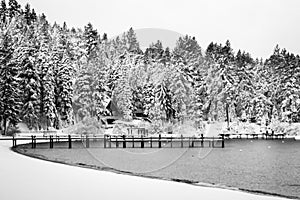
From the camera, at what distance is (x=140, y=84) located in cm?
9988

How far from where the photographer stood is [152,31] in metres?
23.5

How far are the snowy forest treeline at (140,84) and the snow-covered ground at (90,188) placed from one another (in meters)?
48.3

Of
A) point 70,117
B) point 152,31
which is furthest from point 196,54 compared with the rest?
point 152,31

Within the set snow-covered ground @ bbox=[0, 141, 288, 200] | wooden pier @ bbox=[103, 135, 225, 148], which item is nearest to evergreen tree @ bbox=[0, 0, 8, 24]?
wooden pier @ bbox=[103, 135, 225, 148]

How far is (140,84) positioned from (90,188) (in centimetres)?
8299

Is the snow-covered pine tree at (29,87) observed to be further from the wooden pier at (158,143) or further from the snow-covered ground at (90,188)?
the snow-covered ground at (90,188)

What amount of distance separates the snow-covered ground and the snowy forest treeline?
48321 mm

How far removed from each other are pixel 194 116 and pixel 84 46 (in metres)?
52.7

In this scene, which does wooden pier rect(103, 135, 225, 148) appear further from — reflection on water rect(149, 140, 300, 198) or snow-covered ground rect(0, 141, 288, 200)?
snow-covered ground rect(0, 141, 288, 200)

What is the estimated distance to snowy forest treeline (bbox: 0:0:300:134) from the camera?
7256 centimetres

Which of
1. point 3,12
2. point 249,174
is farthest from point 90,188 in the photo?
point 3,12

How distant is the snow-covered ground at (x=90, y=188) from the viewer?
1545 centimetres

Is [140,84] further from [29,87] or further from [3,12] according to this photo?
[3,12]

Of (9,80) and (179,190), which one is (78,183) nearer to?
(179,190)
